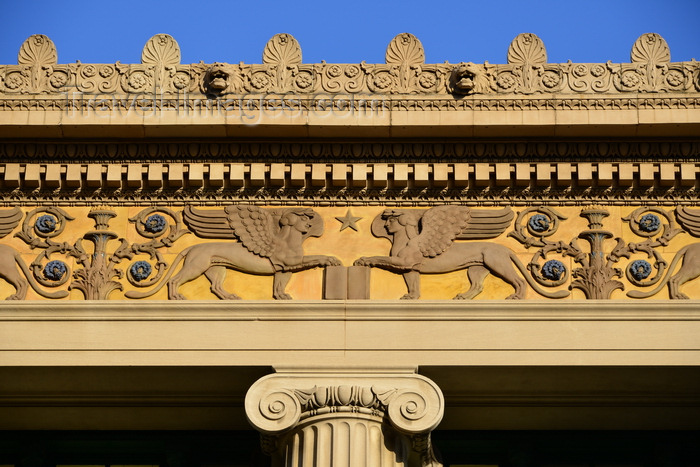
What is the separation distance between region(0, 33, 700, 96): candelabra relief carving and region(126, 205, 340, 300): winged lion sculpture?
55.2 inches

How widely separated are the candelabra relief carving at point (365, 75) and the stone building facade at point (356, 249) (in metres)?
0.03

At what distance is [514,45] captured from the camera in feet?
50.9

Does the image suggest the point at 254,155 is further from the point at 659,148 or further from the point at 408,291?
the point at 659,148

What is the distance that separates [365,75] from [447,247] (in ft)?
7.28

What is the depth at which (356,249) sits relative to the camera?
1491 cm

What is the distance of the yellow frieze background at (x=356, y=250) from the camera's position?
14.7m

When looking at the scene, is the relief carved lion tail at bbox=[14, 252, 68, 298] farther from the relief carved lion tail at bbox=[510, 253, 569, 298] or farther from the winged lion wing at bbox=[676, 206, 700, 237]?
the winged lion wing at bbox=[676, 206, 700, 237]

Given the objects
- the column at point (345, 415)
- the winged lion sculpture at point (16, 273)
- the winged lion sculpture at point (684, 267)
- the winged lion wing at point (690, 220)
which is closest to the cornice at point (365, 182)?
the winged lion wing at point (690, 220)

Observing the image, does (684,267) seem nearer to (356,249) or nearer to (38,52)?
(356,249)

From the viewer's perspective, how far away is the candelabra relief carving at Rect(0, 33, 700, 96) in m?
15.2

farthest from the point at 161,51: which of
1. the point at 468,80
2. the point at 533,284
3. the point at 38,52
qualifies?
the point at 533,284

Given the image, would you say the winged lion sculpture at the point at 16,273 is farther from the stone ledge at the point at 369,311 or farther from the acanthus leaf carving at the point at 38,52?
the acanthus leaf carving at the point at 38,52

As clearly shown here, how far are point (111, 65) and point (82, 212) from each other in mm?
1753

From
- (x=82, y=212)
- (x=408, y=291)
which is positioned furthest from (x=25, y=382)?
(x=408, y=291)
